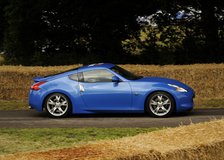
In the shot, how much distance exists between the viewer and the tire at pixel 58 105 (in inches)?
585

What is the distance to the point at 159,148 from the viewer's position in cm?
607

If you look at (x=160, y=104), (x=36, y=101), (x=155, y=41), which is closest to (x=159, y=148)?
(x=160, y=104)

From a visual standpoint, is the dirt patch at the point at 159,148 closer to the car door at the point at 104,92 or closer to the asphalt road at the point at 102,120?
the asphalt road at the point at 102,120

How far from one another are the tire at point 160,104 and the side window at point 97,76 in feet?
3.94

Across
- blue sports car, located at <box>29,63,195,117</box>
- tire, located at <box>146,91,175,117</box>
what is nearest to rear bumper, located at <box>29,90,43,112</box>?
blue sports car, located at <box>29,63,195,117</box>

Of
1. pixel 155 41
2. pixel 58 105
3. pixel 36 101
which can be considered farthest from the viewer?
pixel 155 41

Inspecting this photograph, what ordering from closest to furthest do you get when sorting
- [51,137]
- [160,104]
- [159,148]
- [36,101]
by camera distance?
1. [159,148]
2. [51,137]
3. [160,104]
4. [36,101]

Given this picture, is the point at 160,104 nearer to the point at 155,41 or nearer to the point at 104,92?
the point at 104,92

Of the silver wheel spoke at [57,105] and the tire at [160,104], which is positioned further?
the silver wheel spoke at [57,105]

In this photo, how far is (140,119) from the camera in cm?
1422

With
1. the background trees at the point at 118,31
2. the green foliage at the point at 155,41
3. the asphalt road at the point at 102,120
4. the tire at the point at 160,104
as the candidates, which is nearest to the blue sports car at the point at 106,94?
the tire at the point at 160,104

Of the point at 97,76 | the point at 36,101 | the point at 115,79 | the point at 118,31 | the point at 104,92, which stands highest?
the point at 118,31

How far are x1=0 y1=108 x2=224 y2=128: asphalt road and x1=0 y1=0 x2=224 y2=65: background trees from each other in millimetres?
9608

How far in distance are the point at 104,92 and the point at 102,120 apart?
0.82m
